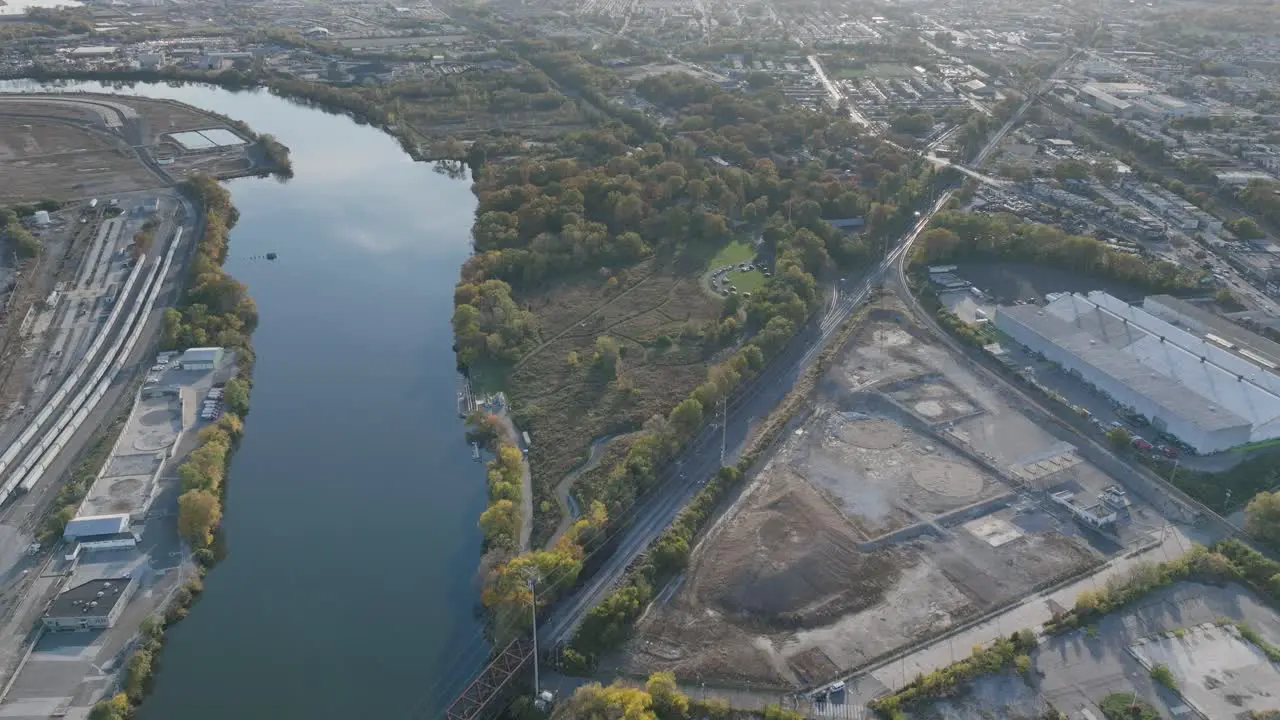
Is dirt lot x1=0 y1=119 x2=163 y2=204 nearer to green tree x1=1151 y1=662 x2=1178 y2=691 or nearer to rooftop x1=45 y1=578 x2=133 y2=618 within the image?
rooftop x1=45 y1=578 x2=133 y2=618

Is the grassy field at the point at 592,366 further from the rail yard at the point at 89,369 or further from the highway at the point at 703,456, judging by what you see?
the rail yard at the point at 89,369

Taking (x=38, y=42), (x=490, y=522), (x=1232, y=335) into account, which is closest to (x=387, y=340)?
(x=490, y=522)

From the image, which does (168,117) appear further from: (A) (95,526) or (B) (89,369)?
(A) (95,526)

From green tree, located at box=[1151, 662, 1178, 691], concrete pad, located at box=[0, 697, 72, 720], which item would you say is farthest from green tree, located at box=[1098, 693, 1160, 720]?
concrete pad, located at box=[0, 697, 72, 720]

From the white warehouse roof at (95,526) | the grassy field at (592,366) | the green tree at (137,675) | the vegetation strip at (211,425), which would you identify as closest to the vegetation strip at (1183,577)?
the grassy field at (592,366)

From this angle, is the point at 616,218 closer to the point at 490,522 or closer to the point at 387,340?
the point at 387,340

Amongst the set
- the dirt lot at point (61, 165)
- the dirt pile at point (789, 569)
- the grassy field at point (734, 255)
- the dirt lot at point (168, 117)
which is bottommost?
the dirt lot at point (168, 117)

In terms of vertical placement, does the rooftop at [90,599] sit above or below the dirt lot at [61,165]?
above
